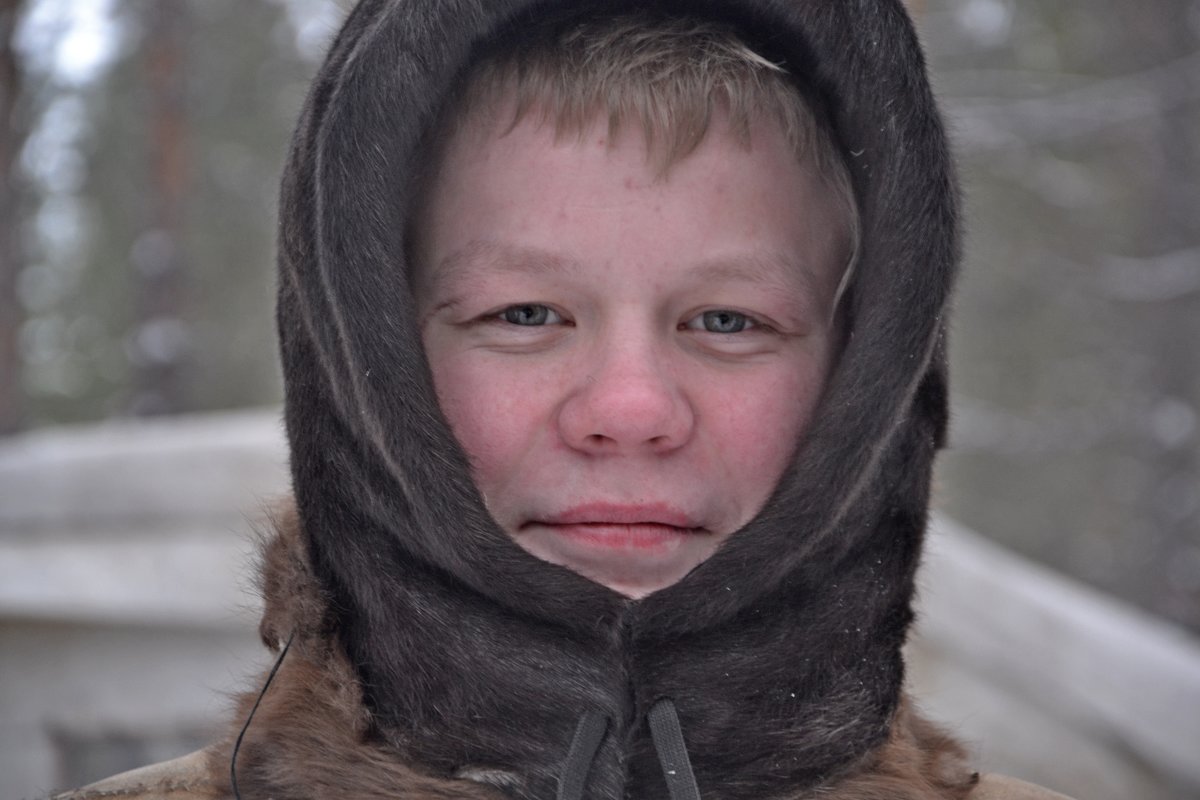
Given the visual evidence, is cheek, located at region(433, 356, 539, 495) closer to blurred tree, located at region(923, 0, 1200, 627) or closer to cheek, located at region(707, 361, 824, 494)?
cheek, located at region(707, 361, 824, 494)

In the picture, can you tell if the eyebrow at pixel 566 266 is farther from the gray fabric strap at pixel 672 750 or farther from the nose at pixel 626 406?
the gray fabric strap at pixel 672 750

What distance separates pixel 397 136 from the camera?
1497 millimetres

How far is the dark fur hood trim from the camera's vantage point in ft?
4.47

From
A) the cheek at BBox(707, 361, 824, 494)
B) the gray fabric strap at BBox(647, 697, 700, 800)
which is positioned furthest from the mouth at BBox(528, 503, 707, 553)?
the gray fabric strap at BBox(647, 697, 700, 800)

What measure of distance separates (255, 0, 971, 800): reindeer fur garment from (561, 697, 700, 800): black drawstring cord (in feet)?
0.06

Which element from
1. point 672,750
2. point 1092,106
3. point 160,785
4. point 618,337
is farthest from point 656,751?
point 1092,106

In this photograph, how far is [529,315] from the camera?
1559 millimetres

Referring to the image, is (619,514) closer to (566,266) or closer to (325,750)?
(566,266)

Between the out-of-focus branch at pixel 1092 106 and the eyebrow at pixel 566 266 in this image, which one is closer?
the eyebrow at pixel 566 266

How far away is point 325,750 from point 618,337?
619 millimetres

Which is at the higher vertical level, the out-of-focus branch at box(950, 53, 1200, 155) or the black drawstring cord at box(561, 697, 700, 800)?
the out-of-focus branch at box(950, 53, 1200, 155)

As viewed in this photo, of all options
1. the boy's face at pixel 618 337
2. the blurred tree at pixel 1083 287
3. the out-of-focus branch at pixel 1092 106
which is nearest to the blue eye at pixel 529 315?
the boy's face at pixel 618 337

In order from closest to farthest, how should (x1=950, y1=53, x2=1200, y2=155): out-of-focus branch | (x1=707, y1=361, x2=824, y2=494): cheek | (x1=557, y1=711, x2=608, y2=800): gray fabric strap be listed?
(x1=557, y1=711, x2=608, y2=800): gray fabric strap → (x1=707, y1=361, x2=824, y2=494): cheek → (x1=950, y1=53, x2=1200, y2=155): out-of-focus branch

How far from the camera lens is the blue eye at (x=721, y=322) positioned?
156 centimetres
